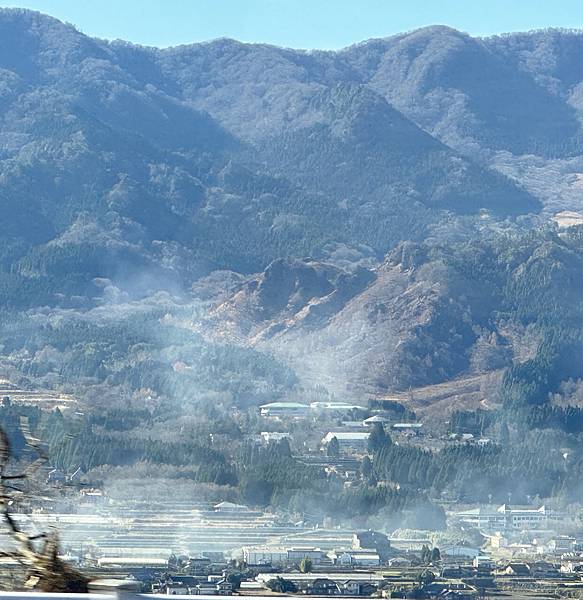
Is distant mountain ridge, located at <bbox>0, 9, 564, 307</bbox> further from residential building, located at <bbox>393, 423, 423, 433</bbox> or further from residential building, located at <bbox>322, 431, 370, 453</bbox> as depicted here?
residential building, located at <bbox>322, 431, 370, 453</bbox>

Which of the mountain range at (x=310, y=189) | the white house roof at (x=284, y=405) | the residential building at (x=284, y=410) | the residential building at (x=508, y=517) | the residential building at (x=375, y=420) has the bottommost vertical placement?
the residential building at (x=508, y=517)

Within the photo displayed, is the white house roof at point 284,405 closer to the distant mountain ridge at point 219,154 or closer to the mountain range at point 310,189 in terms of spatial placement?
the mountain range at point 310,189

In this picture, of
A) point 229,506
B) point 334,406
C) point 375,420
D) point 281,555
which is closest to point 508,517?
point 229,506

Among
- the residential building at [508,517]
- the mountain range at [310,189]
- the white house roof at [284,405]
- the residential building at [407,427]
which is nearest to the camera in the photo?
the residential building at [508,517]

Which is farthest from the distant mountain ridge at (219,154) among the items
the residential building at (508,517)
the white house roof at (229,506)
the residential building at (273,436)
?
the residential building at (508,517)

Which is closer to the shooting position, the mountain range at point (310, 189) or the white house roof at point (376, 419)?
the white house roof at point (376, 419)

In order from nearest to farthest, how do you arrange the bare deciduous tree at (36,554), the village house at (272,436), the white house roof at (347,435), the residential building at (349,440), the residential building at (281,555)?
the bare deciduous tree at (36,554) → the residential building at (281,555) → the residential building at (349,440) → the village house at (272,436) → the white house roof at (347,435)

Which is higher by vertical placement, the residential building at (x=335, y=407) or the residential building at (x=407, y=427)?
the residential building at (x=335, y=407)

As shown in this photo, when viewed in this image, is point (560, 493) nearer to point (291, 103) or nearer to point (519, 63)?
point (291, 103)

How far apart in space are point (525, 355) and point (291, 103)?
38181mm

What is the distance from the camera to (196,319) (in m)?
40.9

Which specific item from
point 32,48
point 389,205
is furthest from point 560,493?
point 32,48

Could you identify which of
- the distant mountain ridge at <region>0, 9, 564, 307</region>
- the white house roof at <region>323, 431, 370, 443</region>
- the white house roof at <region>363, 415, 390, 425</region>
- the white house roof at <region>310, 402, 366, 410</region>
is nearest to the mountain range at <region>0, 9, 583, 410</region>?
the distant mountain ridge at <region>0, 9, 564, 307</region>

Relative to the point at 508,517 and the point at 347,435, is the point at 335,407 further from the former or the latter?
the point at 508,517
